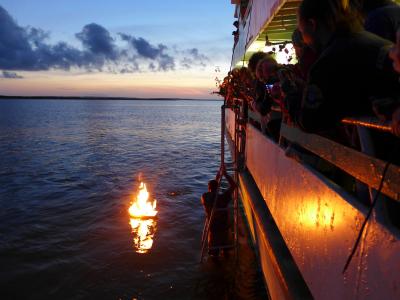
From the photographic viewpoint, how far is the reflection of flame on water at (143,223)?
31.3 ft

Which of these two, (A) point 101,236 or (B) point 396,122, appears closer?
(B) point 396,122

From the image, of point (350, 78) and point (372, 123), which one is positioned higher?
point (350, 78)

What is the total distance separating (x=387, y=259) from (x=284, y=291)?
2071 millimetres

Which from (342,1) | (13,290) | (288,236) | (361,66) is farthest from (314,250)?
(13,290)

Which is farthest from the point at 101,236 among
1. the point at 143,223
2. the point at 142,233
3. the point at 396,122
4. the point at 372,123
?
the point at 396,122

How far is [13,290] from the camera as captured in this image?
7422 mm

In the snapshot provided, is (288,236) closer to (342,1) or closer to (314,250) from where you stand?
(314,250)

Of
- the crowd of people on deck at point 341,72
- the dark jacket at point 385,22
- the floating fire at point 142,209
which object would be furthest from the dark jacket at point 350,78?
the floating fire at point 142,209

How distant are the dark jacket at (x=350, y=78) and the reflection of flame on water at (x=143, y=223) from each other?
792cm

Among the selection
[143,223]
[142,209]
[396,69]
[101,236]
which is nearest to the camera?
[396,69]

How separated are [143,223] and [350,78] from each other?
9.96 meters

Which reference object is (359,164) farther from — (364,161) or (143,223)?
(143,223)

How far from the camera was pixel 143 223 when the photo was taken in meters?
11.2

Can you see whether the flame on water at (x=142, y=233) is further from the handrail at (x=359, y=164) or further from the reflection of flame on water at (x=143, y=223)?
the handrail at (x=359, y=164)
